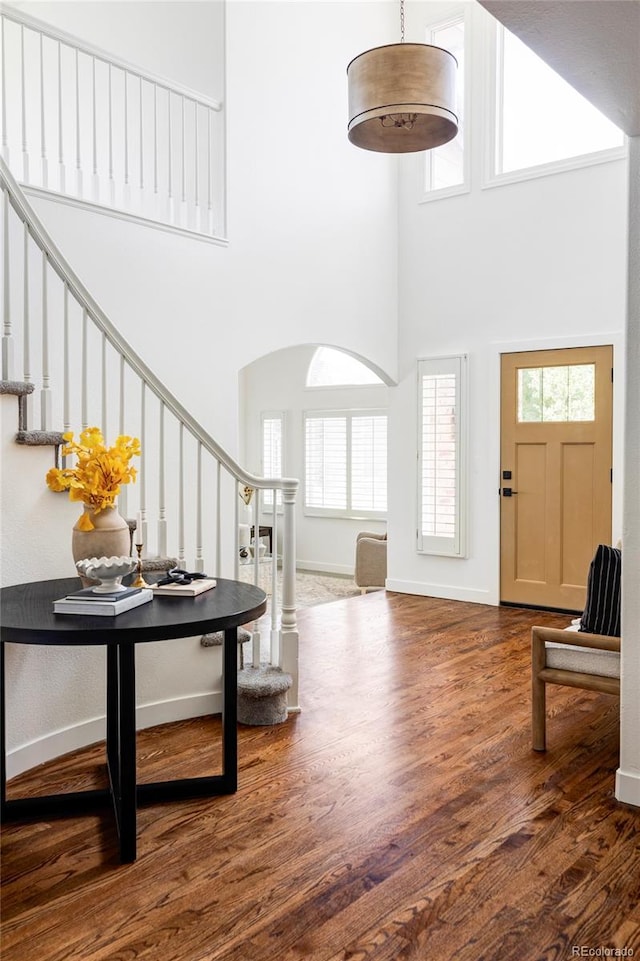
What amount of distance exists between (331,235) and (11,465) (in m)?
4.07

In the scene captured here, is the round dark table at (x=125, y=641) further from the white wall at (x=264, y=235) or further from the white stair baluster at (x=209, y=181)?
the white stair baluster at (x=209, y=181)

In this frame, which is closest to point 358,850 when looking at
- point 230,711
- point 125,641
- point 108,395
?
point 230,711

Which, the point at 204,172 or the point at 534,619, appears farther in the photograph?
the point at 534,619

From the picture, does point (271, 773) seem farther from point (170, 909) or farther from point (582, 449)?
point (582, 449)

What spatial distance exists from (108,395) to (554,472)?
3603 millimetres

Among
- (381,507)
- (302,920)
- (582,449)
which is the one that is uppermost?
(582,449)

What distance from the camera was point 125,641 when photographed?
240 cm

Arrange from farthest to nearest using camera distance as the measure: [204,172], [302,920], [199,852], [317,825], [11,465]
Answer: [204,172], [11,465], [317,825], [199,852], [302,920]

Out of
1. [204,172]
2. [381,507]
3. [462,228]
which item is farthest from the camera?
[381,507]

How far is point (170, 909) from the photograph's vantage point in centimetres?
221

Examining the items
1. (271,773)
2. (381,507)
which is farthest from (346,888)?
(381,507)

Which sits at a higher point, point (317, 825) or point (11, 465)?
point (11, 465)

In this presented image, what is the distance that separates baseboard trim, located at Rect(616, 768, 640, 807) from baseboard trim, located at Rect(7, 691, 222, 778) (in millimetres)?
1862

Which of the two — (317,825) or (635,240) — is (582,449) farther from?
(317,825)
